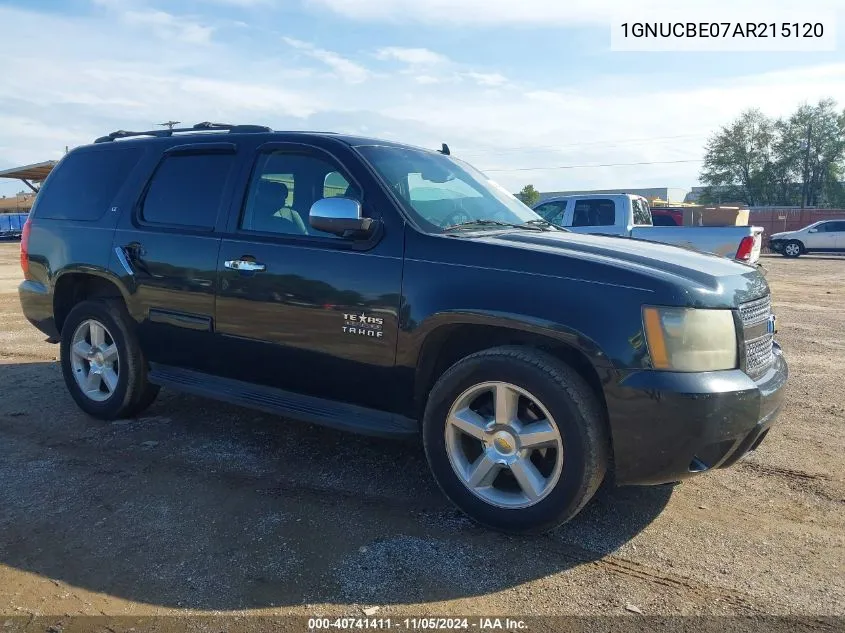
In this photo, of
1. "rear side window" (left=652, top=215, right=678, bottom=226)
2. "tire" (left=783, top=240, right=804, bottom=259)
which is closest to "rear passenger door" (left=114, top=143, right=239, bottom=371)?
"rear side window" (left=652, top=215, right=678, bottom=226)

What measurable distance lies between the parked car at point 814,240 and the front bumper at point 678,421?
29596 mm

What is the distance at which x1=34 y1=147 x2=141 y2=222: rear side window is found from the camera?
16.5 feet

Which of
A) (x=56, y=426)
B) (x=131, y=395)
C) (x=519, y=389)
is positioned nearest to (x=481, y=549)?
(x=519, y=389)

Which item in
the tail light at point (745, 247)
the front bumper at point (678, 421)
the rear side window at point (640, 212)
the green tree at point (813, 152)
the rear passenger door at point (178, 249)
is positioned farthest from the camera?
the green tree at point (813, 152)

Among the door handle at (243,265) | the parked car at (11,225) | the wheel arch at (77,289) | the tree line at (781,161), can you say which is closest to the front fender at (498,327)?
the door handle at (243,265)

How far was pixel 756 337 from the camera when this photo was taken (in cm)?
337

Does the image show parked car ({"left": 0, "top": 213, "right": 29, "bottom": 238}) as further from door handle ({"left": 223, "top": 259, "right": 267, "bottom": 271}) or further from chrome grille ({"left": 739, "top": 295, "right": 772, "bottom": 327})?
chrome grille ({"left": 739, "top": 295, "right": 772, "bottom": 327})

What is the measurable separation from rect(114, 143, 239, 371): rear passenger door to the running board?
0.31 feet

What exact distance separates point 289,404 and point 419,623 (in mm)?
1686

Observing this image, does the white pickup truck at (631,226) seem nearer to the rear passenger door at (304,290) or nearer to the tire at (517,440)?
the rear passenger door at (304,290)

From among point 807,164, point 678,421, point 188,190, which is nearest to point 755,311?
point 678,421

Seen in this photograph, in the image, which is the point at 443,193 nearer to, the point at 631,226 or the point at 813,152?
the point at 631,226

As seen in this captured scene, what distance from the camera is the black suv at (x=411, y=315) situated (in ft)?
9.97

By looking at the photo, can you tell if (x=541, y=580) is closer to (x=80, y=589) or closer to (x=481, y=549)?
(x=481, y=549)
